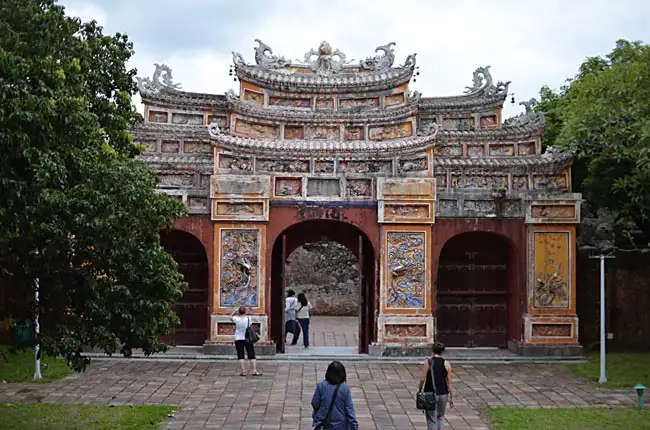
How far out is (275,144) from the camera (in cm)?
1733

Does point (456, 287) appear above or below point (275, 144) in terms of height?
below

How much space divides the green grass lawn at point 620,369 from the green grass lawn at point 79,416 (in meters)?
7.60

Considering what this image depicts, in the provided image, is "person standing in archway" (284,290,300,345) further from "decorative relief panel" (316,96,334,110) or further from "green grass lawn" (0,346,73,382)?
"green grass lawn" (0,346,73,382)

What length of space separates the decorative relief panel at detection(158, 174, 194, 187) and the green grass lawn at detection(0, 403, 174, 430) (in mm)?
6820

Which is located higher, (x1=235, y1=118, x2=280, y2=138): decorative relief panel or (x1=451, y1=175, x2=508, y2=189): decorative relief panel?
(x1=235, y1=118, x2=280, y2=138): decorative relief panel

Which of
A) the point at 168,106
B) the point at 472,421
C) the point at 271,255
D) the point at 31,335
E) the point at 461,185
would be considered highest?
the point at 168,106

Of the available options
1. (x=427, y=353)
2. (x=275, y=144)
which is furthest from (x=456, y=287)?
(x=275, y=144)

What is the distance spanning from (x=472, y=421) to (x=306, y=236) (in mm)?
8355

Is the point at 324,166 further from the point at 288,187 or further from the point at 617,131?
the point at 617,131

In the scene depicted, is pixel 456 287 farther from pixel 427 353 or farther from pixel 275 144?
pixel 275 144

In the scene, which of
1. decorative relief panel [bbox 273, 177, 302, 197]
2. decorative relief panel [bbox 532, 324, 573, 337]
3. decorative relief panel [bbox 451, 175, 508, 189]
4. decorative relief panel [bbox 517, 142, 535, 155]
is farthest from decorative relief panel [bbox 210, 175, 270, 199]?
decorative relief panel [bbox 532, 324, 573, 337]

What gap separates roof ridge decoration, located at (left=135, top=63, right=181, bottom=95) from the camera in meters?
20.3

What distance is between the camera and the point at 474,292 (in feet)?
58.7

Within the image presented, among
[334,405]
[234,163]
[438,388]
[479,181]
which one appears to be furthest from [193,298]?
[334,405]
